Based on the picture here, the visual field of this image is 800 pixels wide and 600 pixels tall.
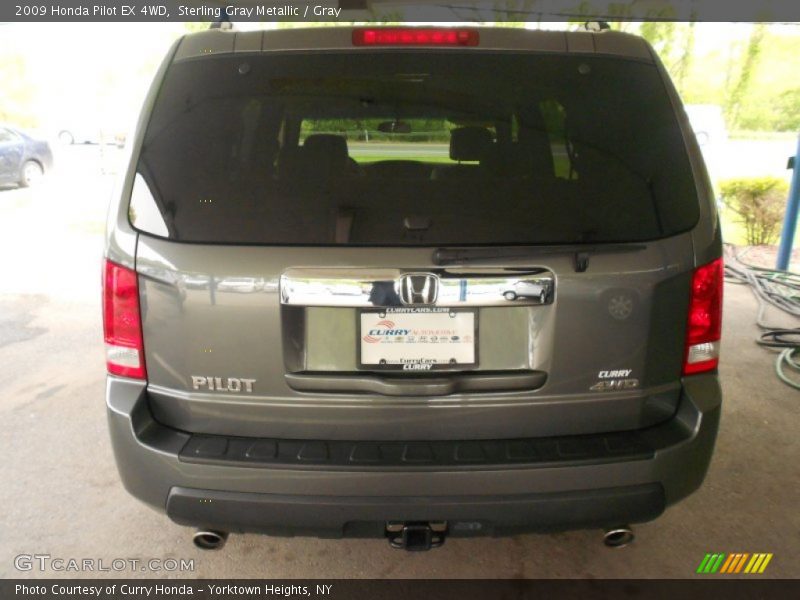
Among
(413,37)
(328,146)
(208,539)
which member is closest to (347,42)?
(413,37)

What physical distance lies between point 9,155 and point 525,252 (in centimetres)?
1503

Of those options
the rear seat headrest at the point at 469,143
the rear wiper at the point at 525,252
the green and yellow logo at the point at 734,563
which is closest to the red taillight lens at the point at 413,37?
the rear seat headrest at the point at 469,143

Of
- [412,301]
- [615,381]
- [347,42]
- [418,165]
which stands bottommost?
[615,381]

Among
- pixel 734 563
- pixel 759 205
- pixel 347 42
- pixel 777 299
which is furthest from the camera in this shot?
pixel 759 205

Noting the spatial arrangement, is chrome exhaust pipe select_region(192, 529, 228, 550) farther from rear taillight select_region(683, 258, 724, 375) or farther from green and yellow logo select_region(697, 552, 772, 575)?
green and yellow logo select_region(697, 552, 772, 575)

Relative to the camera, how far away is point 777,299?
6746 millimetres

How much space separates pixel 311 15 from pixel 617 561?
26.4 ft

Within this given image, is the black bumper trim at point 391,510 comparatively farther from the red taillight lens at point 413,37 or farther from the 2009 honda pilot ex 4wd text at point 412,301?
the red taillight lens at point 413,37

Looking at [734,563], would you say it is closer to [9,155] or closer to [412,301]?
[412,301]

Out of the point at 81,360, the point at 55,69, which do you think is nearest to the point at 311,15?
the point at 81,360

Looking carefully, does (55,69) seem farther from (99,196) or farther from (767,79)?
(767,79)

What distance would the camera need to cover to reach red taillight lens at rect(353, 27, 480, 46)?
2131 millimetres

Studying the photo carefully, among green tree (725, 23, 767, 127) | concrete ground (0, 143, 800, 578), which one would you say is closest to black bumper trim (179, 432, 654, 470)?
concrete ground (0, 143, 800, 578)

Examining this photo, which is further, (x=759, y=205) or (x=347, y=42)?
(x=759, y=205)
